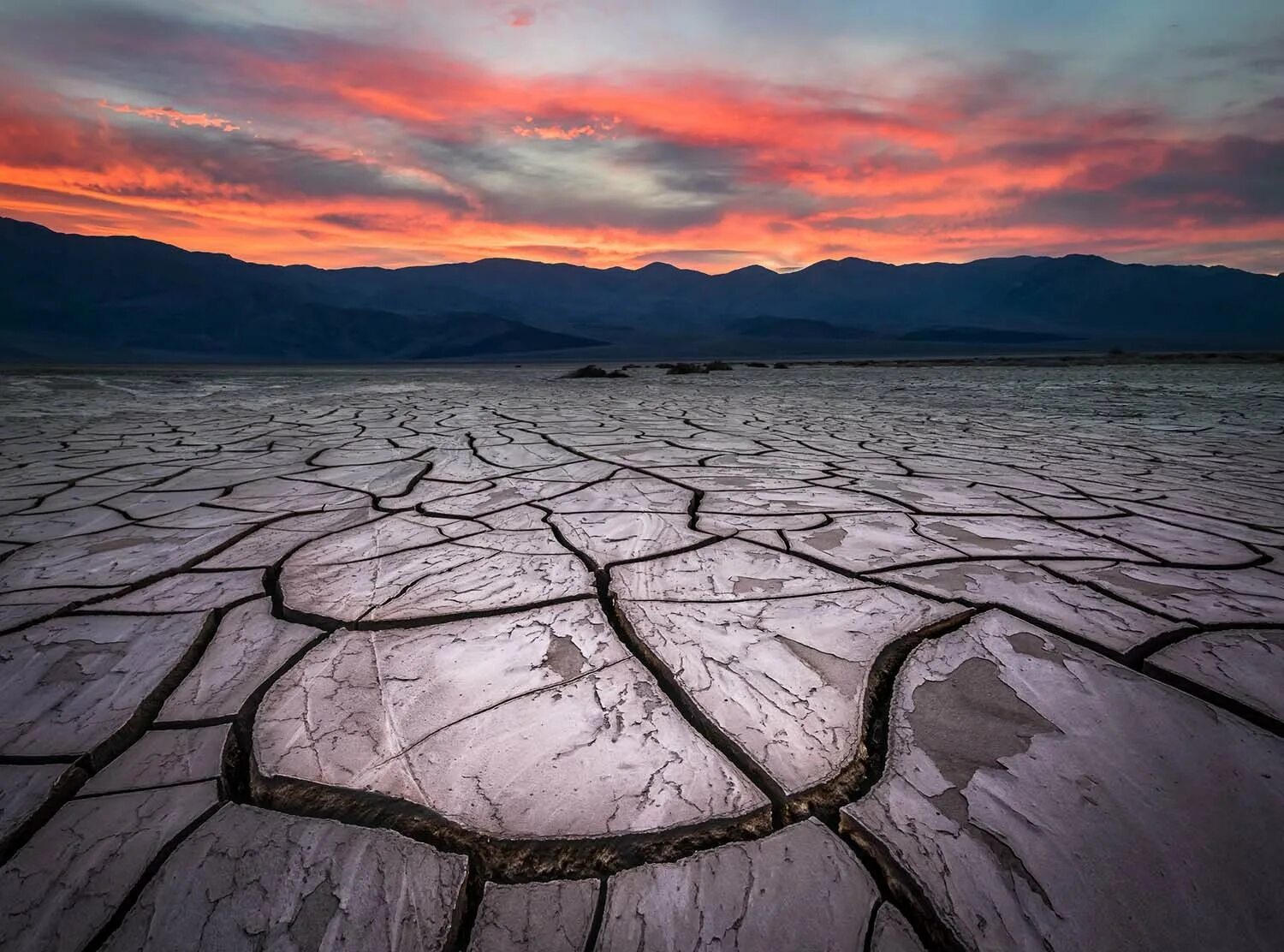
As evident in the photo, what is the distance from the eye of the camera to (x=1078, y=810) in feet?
2.14

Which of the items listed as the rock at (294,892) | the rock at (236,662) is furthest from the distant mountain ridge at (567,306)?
the rock at (294,892)

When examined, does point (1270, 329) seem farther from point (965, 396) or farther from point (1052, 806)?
point (1052, 806)

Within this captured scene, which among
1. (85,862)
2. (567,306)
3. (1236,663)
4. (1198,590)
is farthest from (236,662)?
(567,306)

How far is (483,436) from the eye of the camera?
3514 mm

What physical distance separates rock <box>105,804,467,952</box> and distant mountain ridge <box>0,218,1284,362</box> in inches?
1441

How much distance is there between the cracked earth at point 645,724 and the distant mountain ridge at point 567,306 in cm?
3566

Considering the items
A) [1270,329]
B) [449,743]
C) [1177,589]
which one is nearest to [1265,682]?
[1177,589]

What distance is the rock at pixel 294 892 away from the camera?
0.53 m

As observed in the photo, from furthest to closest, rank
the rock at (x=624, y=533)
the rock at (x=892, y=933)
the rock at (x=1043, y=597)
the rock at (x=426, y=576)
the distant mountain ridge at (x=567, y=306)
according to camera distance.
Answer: the distant mountain ridge at (x=567, y=306) < the rock at (x=624, y=533) < the rock at (x=426, y=576) < the rock at (x=1043, y=597) < the rock at (x=892, y=933)

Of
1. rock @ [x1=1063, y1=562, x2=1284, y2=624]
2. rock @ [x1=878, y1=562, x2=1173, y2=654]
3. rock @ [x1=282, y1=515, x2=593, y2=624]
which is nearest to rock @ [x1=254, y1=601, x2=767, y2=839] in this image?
rock @ [x1=282, y1=515, x2=593, y2=624]

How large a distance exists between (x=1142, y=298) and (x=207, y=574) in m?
118

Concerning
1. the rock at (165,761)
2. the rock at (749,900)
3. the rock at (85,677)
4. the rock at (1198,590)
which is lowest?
the rock at (85,677)

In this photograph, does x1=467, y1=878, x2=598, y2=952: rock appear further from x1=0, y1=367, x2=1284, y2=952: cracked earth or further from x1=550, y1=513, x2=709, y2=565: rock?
x1=550, y1=513, x2=709, y2=565: rock

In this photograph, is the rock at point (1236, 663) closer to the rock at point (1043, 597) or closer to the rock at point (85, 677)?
the rock at point (1043, 597)
